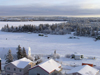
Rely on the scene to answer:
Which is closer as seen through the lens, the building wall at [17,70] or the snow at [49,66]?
the snow at [49,66]

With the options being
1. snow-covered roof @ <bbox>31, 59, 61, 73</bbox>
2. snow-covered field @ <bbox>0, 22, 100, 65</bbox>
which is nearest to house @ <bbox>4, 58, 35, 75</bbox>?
snow-covered roof @ <bbox>31, 59, 61, 73</bbox>

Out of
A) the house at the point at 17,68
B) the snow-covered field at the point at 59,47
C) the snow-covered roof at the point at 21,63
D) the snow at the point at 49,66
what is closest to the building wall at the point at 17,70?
the house at the point at 17,68

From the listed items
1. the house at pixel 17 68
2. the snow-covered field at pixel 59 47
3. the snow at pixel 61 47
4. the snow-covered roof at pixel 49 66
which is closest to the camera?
the snow-covered roof at pixel 49 66

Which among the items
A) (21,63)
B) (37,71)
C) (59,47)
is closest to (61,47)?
(59,47)

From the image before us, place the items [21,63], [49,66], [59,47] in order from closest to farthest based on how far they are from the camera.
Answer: [49,66]
[21,63]
[59,47]

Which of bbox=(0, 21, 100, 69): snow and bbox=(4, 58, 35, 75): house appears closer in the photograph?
bbox=(4, 58, 35, 75): house

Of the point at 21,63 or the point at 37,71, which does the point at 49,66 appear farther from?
the point at 21,63

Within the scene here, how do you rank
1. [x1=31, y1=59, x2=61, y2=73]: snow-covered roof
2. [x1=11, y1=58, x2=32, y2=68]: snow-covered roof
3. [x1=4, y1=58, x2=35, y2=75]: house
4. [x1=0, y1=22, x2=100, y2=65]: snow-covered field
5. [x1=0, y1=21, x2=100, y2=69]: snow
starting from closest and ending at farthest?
1. [x1=31, y1=59, x2=61, y2=73]: snow-covered roof
2. [x1=4, y1=58, x2=35, y2=75]: house
3. [x1=11, y1=58, x2=32, y2=68]: snow-covered roof
4. [x1=0, y1=21, x2=100, y2=69]: snow
5. [x1=0, y1=22, x2=100, y2=65]: snow-covered field

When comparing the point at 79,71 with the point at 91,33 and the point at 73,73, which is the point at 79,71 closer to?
the point at 73,73

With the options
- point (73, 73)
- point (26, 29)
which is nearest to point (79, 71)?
point (73, 73)

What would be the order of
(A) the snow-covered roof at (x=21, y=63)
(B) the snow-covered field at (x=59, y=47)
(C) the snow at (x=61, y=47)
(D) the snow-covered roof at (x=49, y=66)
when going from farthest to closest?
1. (B) the snow-covered field at (x=59, y=47)
2. (C) the snow at (x=61, y=47)
3. (A) the snow-covered roof at (x=21, y=63)
4. (D) the snow-covered roof at (x=49, y=66)

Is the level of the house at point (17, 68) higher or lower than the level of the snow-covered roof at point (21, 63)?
lower

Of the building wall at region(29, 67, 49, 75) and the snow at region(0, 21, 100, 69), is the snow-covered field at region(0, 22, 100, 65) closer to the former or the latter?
the snow at region(0, 21, 100, 69)

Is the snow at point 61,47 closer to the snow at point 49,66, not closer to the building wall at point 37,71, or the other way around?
the snow at point 49,66
